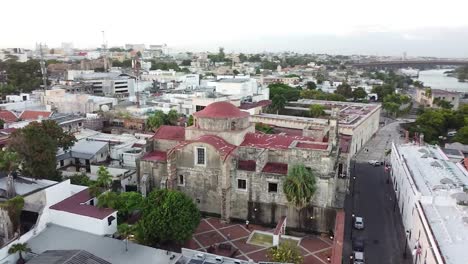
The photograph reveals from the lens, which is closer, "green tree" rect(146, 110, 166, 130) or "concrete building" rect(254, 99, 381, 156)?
"concrete building" rect(254, 99, 381, 156)

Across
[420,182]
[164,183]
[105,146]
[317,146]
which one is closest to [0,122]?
[105,146]

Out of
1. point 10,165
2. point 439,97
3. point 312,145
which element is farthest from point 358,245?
point 439,97

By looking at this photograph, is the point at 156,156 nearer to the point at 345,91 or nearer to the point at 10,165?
the point at 10,165

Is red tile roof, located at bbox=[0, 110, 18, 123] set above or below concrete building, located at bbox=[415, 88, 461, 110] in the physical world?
above

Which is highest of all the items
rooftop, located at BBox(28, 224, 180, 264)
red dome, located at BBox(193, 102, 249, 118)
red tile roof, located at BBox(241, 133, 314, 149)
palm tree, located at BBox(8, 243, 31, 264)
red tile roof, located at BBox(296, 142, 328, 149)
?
red dome, located at BBox(193, 102, 249, 118)

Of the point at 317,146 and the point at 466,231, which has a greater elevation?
the point at 317,146

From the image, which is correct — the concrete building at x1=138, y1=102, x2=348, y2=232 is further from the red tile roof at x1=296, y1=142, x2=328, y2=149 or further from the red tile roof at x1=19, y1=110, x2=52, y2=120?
the red tile roof at x1=19, y1=110, x2=52, y2=120

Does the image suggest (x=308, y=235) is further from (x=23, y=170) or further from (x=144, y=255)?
(x=23, y=170)

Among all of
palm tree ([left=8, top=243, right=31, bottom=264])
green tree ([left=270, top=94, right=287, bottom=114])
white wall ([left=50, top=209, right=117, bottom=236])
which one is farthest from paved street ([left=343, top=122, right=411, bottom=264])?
green tree ([left=270, top=94, right=287, bottom=114])
